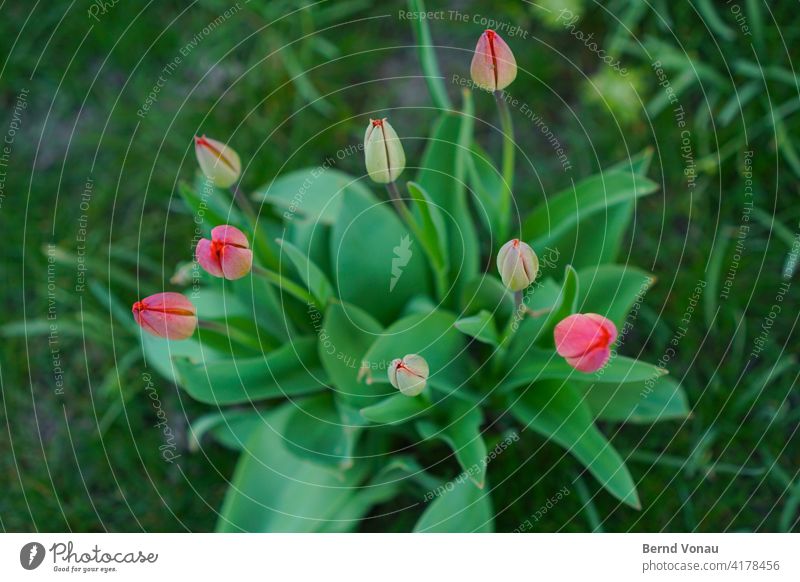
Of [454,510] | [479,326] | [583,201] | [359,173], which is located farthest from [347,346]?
[359,173]

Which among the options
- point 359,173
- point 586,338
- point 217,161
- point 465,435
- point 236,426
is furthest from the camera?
point 359,173

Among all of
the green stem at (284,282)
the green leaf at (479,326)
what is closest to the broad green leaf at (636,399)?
the green leaf at (479,326)

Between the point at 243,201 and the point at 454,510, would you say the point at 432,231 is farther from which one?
the point at 454,510

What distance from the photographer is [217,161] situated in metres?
0.98

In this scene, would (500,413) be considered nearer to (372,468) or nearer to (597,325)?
(372,468)

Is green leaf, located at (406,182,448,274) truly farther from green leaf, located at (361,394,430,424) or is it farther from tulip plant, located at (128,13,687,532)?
green leaf, located at (361,394,430,424)

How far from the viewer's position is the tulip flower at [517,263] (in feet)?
2.80

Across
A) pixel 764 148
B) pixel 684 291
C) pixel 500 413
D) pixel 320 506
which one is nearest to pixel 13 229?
pixel 320 506

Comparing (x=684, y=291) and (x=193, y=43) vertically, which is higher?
(x=193, y=43)

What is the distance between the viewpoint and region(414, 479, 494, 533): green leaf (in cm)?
115

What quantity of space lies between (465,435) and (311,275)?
297mm

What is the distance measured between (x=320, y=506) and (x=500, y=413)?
12.1 inches

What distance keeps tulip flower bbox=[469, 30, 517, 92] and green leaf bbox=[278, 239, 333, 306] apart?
30cm
